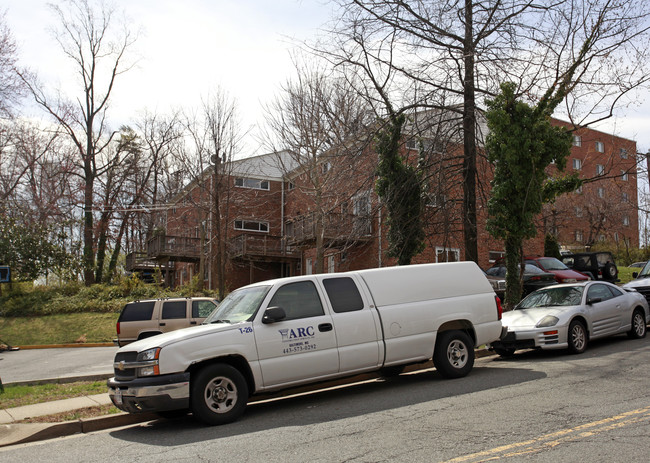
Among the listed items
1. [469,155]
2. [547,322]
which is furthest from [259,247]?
[547,322]

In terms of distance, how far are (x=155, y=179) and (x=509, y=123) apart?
3193 cm

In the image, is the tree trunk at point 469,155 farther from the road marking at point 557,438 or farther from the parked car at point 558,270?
the road marking at point 557,438

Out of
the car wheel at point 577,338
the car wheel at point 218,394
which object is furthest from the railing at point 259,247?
the car wheel at point 218,394

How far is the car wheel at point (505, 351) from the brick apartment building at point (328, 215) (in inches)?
199

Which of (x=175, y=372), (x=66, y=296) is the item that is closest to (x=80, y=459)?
(x=175, y=372)

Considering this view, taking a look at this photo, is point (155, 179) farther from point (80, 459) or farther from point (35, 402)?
point (80, 459)

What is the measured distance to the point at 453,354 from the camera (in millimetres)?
9445

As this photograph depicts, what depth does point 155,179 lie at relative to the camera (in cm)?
4169

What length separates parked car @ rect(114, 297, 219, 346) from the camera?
1518 centimetres

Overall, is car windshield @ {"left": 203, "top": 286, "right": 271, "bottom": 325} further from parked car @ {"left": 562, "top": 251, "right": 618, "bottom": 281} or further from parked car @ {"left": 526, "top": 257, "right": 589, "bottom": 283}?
parked car @ {"left": 562, "top": 251, "right": 618, "bottom": 281}

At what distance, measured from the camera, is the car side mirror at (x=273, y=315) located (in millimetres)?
7672

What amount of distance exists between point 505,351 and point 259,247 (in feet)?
74.5

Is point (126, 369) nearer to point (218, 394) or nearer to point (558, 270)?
point (218, 394)

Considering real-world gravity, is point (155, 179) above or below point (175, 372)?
above
